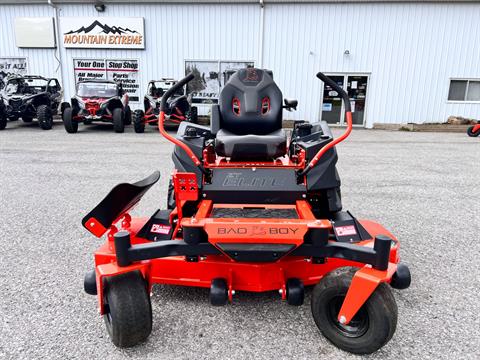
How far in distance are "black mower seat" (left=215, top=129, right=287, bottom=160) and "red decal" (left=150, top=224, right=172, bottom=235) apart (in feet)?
2.71

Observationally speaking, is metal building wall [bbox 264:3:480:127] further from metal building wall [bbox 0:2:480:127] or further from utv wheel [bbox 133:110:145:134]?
utv wheel [bbox 133:110:145:134]

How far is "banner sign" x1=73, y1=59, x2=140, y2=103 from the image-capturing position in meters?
14.8

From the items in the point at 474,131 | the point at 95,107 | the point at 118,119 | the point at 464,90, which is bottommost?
the point at 474,131

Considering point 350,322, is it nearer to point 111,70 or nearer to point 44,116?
point 44,116

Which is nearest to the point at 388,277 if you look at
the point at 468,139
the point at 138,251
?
the point at 138,251

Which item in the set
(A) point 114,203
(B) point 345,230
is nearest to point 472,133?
(B) point 345,230

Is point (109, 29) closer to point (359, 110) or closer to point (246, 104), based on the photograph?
point (359, 110)

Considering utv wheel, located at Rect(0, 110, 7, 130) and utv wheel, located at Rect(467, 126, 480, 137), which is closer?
utv wheel, located at Rect(467, 126, 480, 137)

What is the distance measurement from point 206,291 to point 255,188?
0.87m

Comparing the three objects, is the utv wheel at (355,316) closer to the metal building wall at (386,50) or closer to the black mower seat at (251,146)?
the black mower seat at (251,146)

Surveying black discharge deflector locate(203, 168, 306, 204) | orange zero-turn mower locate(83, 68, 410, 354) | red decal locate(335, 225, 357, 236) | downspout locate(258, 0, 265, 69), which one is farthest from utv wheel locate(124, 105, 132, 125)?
red decal locate(335, 225, 357, 236)

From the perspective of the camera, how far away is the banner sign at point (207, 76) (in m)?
14.3

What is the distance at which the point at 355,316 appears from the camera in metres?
2.17

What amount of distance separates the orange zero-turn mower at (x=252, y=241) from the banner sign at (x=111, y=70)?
12447 millimetres
